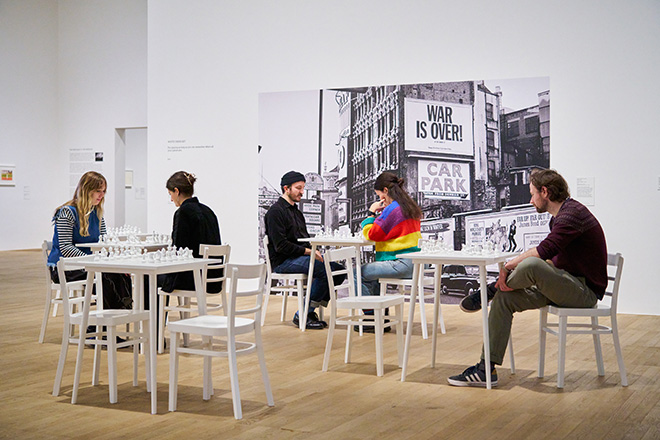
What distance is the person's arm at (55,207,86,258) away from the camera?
6191 millimetres

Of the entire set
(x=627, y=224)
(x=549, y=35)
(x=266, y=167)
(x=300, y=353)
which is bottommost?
(x=300, y=353)

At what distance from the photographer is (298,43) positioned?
9.58 meters

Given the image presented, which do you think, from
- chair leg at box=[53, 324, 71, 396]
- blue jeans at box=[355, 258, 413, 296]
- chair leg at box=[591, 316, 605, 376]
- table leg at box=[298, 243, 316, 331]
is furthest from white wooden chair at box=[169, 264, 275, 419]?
table leg at box=[298, 243, 316, 331]

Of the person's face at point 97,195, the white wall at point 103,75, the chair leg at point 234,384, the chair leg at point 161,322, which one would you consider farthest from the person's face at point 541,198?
the white wall at point 103,75

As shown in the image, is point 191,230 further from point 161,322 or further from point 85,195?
point 85,195

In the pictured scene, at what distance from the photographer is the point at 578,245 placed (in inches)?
184

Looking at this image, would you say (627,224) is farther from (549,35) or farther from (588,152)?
(549,35)

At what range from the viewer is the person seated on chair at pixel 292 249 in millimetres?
7078

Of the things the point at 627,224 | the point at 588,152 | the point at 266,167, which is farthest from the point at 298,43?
the point at 627,224

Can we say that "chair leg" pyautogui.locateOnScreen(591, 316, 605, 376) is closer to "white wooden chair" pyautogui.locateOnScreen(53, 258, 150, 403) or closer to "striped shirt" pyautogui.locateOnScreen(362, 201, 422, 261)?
"striped shirt" pyautogui.locateOnScreen(362, 201, 422, 261)

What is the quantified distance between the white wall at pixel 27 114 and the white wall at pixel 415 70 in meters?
7.46

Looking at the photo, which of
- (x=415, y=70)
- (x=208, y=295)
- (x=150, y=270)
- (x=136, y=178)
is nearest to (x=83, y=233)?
(x=208, y=295)

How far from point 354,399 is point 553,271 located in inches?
55.8

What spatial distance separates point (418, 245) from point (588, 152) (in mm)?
2647
